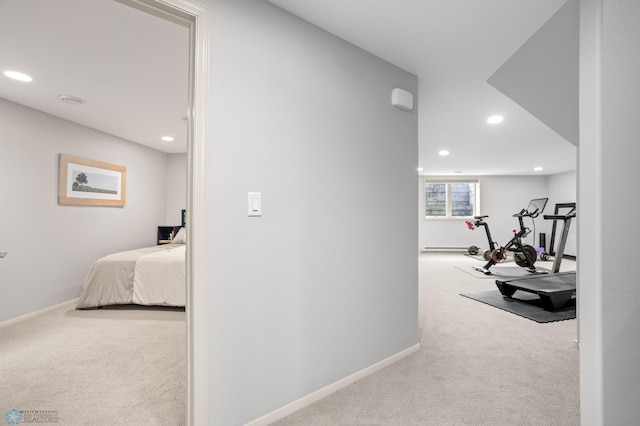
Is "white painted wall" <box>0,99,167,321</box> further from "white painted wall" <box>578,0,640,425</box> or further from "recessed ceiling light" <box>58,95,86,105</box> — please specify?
"white painted wall" <box>578,0,640,425</box>

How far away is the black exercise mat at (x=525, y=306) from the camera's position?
3.36 metres

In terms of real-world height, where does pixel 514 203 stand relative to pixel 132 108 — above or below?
below

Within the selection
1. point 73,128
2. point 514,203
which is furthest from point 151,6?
point 514,203

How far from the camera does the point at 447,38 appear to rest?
2.03 m

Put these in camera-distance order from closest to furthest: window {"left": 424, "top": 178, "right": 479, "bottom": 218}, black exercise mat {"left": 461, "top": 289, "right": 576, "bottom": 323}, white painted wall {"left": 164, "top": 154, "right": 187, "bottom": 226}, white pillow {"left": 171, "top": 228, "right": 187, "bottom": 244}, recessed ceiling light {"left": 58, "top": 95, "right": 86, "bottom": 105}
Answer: recessed ceiling light {"left": 58, "top": 95, "right": 86, "bottom": 105} → black exercise mat {"left": 461, "top": 289, "right": 576, "bottom": 323} → white pillow {"left": 171, "top": 228, "right": 187, "bottom": 244} → white painted wall {"left": 164, "top": 154, "right": 187, "bottom": 226} → window {"left": 424, "top": 178, "right": 479, "bottom": 218}

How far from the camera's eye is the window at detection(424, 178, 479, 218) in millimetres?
9453

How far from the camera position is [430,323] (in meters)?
Answer: 3.12

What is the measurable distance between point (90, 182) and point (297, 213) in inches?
153

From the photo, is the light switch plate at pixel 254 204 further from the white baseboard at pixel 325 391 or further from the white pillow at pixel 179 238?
the white pillow at pixel 179 238

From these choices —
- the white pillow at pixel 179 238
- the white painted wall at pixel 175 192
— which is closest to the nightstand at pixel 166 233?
the white painted wall at pixel 175 192

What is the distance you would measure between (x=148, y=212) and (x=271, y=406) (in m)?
4.80

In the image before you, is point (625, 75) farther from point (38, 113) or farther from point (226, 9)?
point (38, 113)

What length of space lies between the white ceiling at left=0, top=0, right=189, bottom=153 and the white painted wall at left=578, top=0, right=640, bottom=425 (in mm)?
2252

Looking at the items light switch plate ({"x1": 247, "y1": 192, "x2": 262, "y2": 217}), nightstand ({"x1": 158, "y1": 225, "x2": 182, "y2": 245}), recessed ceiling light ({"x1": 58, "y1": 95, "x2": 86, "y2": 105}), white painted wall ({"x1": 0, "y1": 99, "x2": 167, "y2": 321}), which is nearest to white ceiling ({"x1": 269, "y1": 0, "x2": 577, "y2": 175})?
light switch plate ({"x1": 247, "y1": 192, "x2": 262, "y2": 217})
